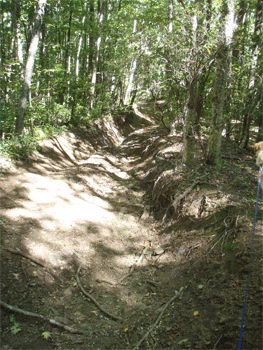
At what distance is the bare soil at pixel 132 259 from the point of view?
3.14 metres

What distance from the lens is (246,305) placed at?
306 cm

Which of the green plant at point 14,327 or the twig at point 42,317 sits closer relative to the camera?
the green plant at point 14,327

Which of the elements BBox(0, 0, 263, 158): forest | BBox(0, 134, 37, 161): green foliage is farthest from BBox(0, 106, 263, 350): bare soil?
BBox(0, 0, 263, 158): forest

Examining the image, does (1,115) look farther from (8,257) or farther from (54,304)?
(54,304)

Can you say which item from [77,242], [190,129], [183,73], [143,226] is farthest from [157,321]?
[183,73]

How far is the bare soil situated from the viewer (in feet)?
10.3

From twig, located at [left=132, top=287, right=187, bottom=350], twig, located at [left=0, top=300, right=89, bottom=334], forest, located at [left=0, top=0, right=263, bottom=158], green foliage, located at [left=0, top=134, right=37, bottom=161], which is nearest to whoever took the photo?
twig, located at [left=0, top=300, right=89, bottom=334]

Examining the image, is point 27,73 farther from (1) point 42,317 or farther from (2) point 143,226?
(1) point 42,317

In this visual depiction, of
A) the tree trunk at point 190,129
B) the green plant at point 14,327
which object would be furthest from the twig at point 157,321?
the tree trunk at point 190,129

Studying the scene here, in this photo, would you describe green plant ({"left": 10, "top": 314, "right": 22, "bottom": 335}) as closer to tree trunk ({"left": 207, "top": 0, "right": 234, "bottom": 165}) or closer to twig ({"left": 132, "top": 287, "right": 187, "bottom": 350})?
twig ({"left": 132, "top": 287, "right": 187, "bottom": 350})

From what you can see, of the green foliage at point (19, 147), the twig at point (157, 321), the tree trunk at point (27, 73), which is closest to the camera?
the twig at point (157, 321)

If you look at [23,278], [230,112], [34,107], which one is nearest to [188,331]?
[23,278]

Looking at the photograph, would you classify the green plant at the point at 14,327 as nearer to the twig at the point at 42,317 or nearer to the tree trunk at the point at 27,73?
the twig at the point at 42,317

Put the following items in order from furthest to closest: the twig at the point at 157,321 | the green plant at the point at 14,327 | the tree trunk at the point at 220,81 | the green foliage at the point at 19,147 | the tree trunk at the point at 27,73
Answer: the tree trunk at the point at 27,73
the green foliage at the point at 19,147
the tree trunk at the point at 220,81
the twig at the point at 157,321
the green plant at the point at 14,327
